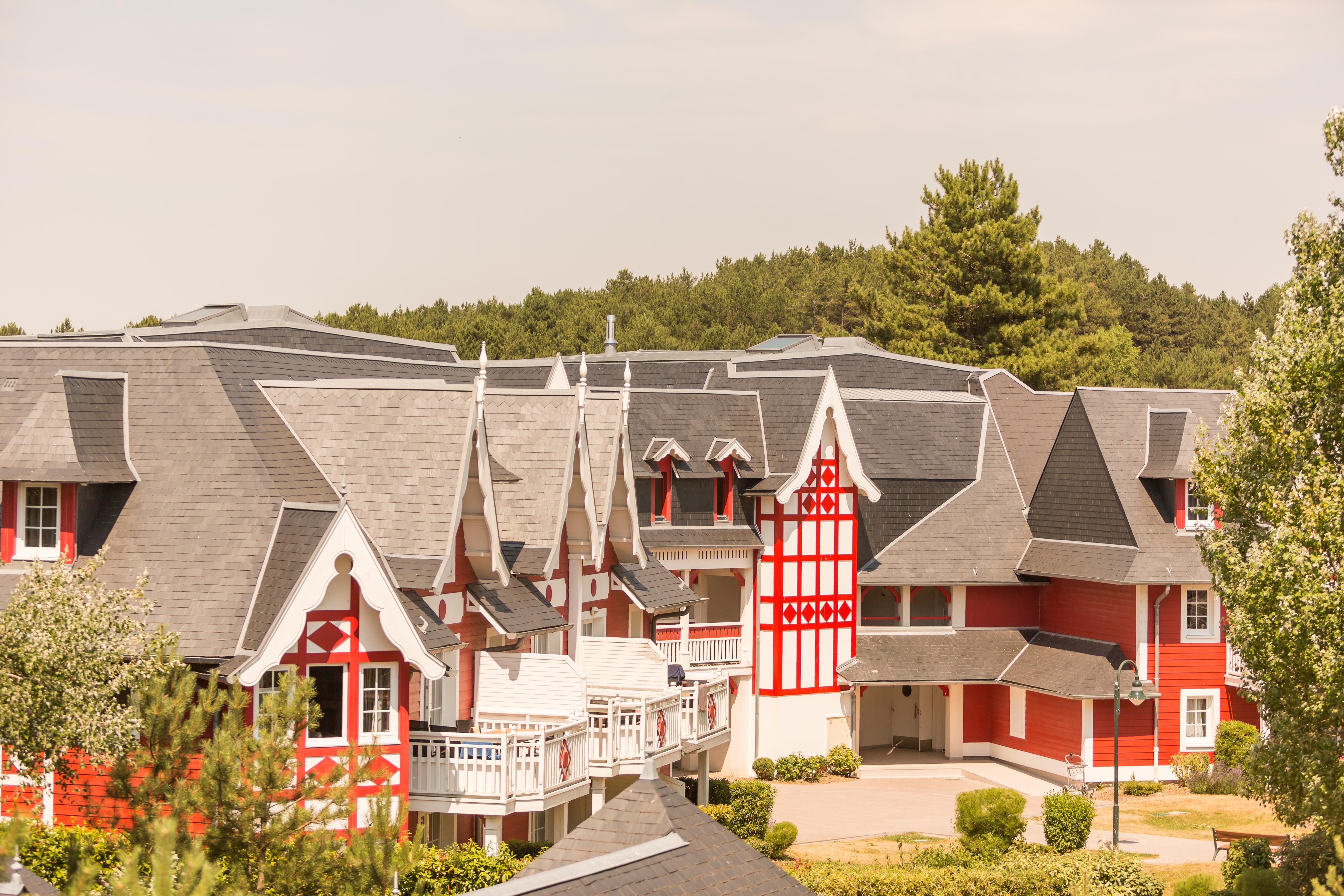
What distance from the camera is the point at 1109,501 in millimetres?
41094

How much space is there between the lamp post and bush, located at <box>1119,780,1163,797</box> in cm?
67

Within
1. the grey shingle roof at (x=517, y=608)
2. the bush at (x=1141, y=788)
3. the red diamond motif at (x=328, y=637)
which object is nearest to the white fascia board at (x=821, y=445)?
the bush at (x=1141, y=788)

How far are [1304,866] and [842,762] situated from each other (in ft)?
53.6

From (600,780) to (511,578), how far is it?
4.28 metres

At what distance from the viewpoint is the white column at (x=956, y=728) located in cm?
4269

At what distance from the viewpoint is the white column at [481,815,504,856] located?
82.6 ft

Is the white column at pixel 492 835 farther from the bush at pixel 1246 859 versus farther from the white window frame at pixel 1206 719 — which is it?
the white window frame at pixel 1206 719

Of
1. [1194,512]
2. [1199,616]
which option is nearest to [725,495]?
[1194,512]

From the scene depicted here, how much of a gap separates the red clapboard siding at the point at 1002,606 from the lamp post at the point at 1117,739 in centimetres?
487

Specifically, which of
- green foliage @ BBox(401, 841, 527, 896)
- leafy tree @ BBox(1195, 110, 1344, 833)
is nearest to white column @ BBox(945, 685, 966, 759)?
leafy tree @ BBox(1195, 110, 1344, 833)

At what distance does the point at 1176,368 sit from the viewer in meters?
90.1

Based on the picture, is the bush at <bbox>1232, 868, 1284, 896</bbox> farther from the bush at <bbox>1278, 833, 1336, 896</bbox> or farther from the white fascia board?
the white fascia board

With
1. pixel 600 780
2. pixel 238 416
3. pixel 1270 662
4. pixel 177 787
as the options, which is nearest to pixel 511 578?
pixel 600 780

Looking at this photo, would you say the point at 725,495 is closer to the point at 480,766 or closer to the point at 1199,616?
the point at 1199,616
